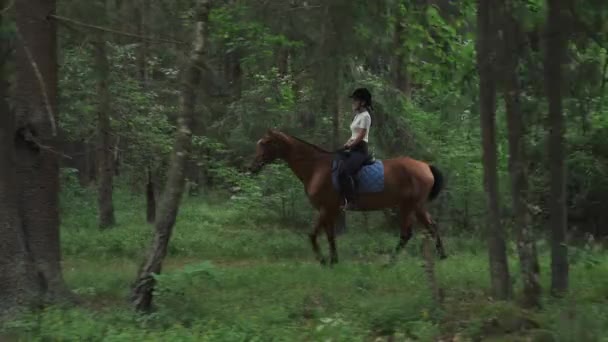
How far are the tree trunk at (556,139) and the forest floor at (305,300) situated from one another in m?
0.41

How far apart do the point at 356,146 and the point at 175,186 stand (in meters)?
4.59

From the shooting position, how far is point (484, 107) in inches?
314

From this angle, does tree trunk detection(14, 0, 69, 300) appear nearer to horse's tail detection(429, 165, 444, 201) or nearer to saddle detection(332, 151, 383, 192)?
saddle detection(332, 151, 383, 192)

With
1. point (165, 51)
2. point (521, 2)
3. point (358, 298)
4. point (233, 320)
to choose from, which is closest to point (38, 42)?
point (165, 51)

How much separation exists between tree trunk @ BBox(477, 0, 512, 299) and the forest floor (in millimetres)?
373

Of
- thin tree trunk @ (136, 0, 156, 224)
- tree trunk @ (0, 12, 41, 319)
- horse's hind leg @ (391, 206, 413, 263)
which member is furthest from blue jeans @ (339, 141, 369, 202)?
tree trunk @ (0, 12, 41, 319)

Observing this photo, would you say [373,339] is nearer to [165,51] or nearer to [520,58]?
[520,58]

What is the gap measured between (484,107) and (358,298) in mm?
2704

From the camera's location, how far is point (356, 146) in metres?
12.1

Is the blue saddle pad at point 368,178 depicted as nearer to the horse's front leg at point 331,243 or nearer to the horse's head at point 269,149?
the horse's front leg at point 331,243

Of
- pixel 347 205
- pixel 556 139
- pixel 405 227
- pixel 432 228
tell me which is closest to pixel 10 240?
pixel 347 205

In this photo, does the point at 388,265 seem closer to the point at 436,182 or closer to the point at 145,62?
the point at 436,182

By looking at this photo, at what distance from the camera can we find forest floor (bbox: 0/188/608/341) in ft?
22.2

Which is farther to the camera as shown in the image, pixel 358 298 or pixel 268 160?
pixel 268 160
